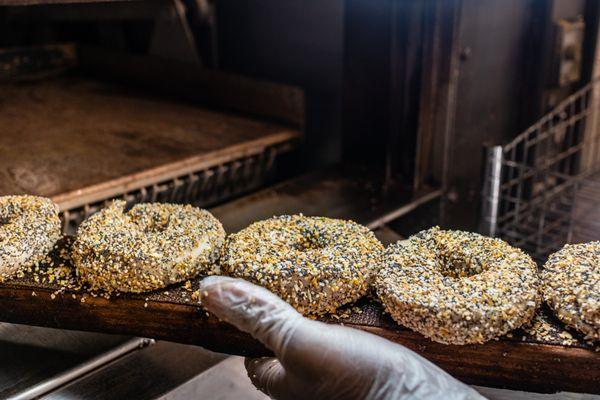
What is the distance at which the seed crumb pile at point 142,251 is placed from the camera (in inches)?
65.5

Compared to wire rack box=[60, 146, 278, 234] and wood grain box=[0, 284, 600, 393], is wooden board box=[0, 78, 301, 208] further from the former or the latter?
wood grain box=[0, 284, 600, 393]

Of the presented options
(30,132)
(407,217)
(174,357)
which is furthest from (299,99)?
(174,357)

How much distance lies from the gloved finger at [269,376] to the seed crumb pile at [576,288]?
2.27 feet

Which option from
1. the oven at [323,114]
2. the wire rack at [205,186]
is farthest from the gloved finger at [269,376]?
the wire rack at [205,186]

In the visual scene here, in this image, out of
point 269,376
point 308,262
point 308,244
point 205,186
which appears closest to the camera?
point 269,376

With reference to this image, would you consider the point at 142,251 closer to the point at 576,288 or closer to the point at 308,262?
the point at 308,262

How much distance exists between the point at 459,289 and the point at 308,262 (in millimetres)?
387

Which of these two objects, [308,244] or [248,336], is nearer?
[248,336]

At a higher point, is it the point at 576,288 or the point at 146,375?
the point at 576,288

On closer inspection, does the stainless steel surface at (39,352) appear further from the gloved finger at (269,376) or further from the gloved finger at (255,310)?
the gloved finger at (255,310)

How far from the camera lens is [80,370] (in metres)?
1.84

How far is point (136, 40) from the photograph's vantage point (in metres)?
4.95

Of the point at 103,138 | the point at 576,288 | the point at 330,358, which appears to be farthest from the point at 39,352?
the point at 103,138

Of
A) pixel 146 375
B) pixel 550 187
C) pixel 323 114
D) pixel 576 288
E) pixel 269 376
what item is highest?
pixel 576 288
